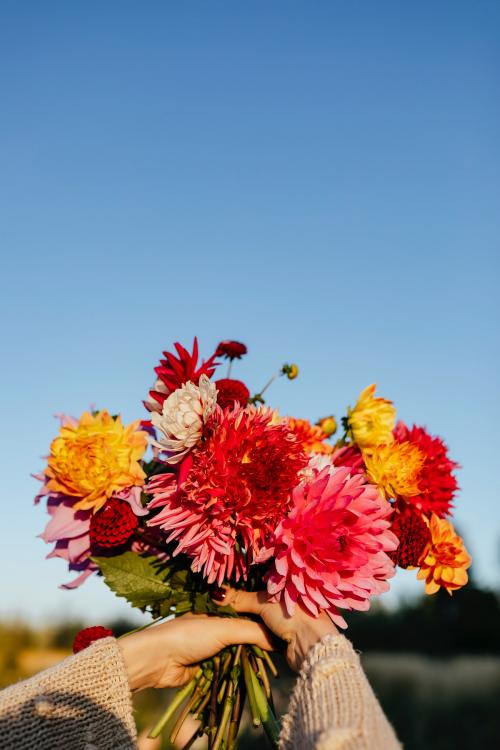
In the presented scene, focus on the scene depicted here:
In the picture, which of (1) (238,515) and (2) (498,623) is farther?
(2) (498,623)

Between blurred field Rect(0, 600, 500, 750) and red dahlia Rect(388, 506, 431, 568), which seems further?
blurred field Rect(0, 600, 500, 750)

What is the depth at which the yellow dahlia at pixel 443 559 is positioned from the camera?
66.4 inches

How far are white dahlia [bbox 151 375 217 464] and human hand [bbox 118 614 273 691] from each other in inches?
14.2

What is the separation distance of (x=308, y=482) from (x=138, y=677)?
51cm

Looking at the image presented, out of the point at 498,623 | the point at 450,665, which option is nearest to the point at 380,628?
the point at 450,665

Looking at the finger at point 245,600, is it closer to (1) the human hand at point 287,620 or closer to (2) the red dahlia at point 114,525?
(1) the human hand at point 287,620

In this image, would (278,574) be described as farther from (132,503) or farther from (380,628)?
(380,628)

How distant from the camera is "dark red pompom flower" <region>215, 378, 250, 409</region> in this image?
4.99 feet

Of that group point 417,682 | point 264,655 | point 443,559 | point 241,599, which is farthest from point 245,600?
point 417,682

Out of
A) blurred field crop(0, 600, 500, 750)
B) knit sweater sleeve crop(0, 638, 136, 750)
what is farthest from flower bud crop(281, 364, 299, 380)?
blurred field crop(0, 600, 500, 750)

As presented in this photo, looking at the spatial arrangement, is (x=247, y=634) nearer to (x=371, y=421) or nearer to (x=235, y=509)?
(x=235, y=509)

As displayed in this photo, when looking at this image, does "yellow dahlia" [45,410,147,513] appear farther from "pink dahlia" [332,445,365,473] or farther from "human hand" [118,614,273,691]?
"pink dahlia" [332,445,365,473]

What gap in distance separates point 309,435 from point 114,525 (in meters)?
0.51

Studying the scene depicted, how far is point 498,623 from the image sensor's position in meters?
10.2
